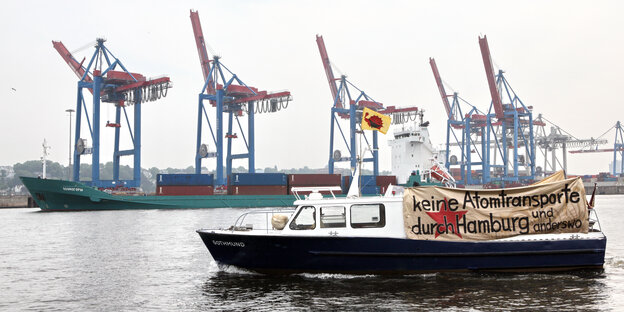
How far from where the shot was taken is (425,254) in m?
15.4

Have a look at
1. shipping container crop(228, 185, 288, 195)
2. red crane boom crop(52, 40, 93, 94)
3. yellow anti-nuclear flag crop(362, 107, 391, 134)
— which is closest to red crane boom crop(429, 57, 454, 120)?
shipping container crop(228, 185, 288, 195)

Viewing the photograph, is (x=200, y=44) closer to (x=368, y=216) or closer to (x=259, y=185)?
(x=259, y=185)

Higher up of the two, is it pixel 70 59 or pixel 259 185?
pixel 70 59

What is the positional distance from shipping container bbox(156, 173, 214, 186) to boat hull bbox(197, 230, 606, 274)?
46276 millimetres

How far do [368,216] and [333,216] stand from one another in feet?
3.32

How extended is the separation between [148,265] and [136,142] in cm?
5183

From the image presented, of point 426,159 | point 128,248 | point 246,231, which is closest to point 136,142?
point 426,159

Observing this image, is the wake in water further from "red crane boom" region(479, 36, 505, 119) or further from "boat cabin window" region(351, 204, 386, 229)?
"red crane boom" region(479, 36, 505, 119)

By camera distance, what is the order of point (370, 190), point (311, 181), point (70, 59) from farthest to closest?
point (70, 59), point (370, 190), point (311, 181)

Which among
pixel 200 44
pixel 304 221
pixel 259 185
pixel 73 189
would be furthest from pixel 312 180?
pixel 304 221

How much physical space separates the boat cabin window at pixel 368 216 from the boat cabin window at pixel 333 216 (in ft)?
1.01

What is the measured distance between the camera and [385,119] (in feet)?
57.4

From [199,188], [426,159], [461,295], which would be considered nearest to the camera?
[461,295]

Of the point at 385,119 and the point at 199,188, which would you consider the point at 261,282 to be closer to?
the point at 385,119
